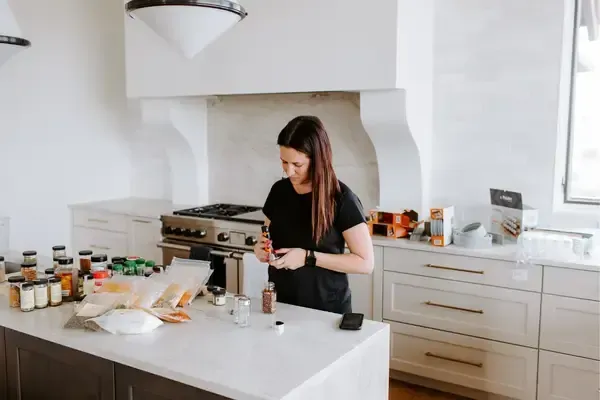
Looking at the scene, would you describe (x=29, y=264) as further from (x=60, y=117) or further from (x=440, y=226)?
(x=60, y=117)

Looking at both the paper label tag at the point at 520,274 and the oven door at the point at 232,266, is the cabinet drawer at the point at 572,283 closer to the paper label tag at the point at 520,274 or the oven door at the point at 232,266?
the paper label tag at the point at 520,274

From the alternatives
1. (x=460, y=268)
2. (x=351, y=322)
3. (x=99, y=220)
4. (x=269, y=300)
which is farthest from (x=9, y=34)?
(x=460, y=268)

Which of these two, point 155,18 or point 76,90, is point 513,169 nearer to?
point 155,18

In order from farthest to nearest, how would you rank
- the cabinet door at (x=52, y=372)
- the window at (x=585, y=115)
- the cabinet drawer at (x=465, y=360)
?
the window at (x=585, y=115) < the cabinet drawer at (x=465, y=360) < the cabinet door at (x=52, y=372)

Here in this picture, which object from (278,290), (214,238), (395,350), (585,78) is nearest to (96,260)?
(278,290)

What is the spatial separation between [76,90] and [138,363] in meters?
3.29

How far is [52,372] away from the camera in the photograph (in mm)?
1941

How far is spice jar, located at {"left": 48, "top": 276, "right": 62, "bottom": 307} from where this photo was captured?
2.15 m

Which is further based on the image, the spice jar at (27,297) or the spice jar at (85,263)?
the spice jar at (85,263)

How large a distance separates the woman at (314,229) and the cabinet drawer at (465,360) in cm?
105

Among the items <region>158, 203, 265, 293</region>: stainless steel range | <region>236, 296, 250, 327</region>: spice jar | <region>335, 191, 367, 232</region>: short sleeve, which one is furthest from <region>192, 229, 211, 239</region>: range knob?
<region>236, 296, 250, 327</region>: spice jar

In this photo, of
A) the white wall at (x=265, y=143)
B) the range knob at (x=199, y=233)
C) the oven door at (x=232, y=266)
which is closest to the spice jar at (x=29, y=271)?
the oven door at (x=232, y=266)

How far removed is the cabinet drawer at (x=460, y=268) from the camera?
2.88 m

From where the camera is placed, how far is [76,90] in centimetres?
443
